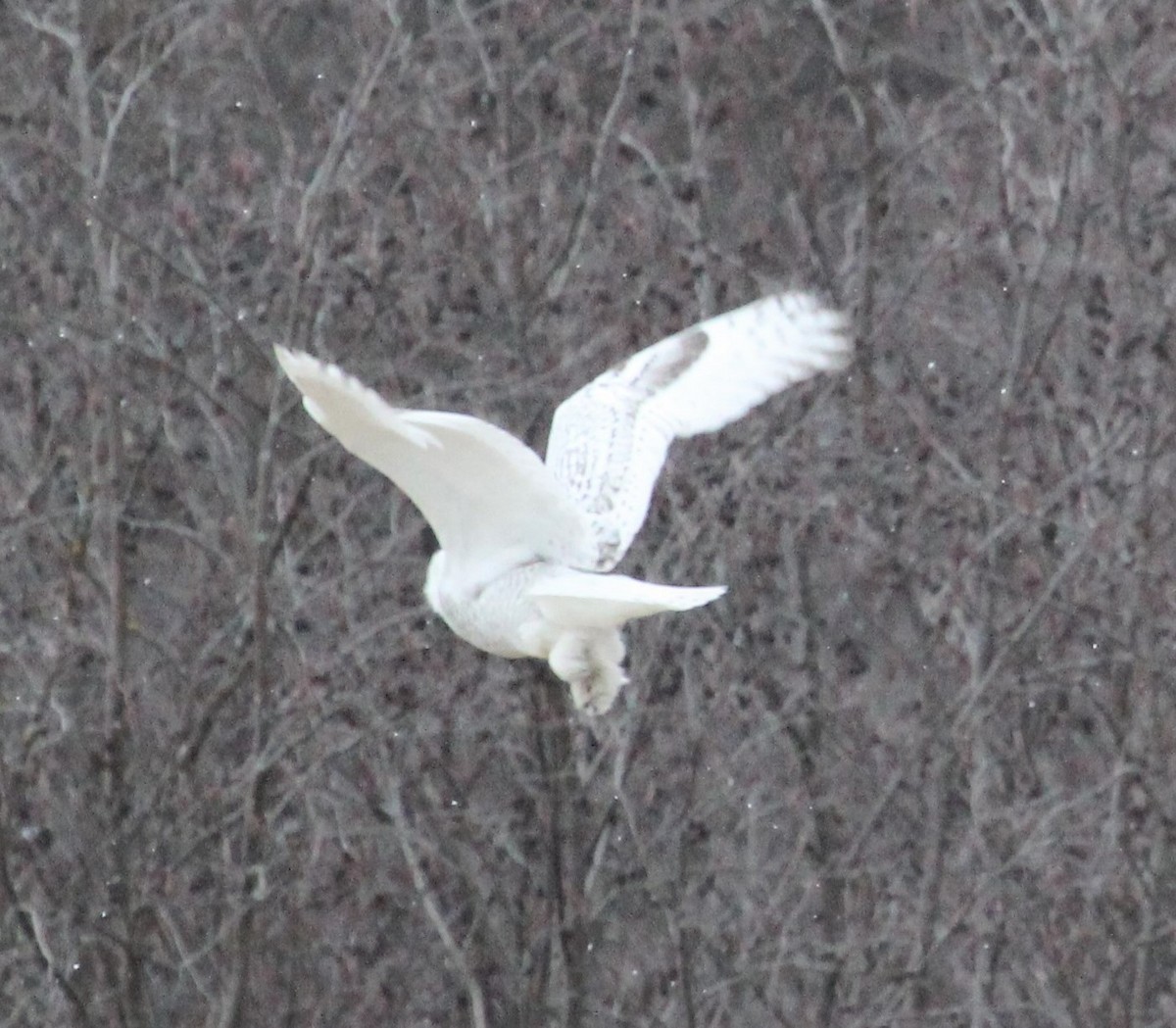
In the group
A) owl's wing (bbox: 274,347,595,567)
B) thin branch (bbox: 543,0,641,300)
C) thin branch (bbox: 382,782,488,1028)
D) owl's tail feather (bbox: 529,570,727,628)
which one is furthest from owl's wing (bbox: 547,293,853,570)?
thin branch (bbox: 382,782,488,1028)

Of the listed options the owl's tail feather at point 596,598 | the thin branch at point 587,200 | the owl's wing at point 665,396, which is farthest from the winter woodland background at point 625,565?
the owl's tail feather at point 596,598

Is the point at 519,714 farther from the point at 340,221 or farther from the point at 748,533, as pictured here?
the point at 340,221

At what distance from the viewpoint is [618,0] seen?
A: 11.7 meters

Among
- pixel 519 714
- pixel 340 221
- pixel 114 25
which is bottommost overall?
pixel 519 714

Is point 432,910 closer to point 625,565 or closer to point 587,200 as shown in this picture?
point 625,565

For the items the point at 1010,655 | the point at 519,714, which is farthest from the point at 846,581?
the point at 519,714

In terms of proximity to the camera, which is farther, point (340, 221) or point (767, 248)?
point (767, 248)

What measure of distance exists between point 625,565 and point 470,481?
153 inches

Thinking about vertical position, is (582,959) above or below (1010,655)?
below

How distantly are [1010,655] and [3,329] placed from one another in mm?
3496

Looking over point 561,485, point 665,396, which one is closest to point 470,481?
point 561,485

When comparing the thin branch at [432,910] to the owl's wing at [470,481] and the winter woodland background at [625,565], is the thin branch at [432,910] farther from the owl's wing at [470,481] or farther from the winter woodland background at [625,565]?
the owl's wing at [470,481]

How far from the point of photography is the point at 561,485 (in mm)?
7094

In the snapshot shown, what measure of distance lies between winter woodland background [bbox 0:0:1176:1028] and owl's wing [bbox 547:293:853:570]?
2457 mm
